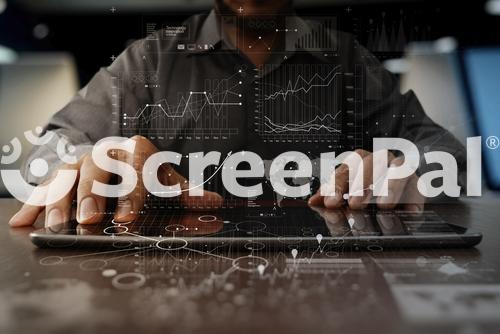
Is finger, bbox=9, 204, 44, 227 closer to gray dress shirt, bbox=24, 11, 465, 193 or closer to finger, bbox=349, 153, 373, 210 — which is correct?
gray dress shirt, bbox=24, 11, 465, 193

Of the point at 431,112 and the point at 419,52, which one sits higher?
the point at 419,52

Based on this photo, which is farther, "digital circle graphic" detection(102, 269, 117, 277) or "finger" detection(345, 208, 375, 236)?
"finger" detection(345, 208, 375, 236)

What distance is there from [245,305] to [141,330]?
12 centimetres

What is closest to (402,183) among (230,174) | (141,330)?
(230,174)

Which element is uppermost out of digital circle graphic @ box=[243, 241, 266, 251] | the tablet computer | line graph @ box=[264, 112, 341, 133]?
line graph @ box=[264, 112, 341, 133]

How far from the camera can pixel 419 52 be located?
2.70ft

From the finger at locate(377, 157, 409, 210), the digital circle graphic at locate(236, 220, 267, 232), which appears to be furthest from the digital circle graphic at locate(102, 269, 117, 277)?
the finger at locate(377, 157, 409, 210)

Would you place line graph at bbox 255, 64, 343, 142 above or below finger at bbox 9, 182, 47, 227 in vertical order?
above

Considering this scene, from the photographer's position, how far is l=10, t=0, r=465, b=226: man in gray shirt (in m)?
0.81

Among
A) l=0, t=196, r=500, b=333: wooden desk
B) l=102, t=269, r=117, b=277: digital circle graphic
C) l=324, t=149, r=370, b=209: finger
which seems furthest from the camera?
l=324, t=149, r=370, b=209: finger

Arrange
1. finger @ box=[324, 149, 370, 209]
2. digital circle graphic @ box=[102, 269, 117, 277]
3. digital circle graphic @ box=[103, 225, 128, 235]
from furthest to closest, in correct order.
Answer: finger @ box=[324, 149, 370, 209]
digital circle graphic @ box=[103, 225, 128, 235]
digital circle graphic @ box=[102, 269, 117, 277]

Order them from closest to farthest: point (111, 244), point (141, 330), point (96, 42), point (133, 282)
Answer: point (141, 330), point (133, 282), point (111, 244), point (96, 42)

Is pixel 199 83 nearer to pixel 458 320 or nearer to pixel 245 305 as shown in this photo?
pixel 245 305

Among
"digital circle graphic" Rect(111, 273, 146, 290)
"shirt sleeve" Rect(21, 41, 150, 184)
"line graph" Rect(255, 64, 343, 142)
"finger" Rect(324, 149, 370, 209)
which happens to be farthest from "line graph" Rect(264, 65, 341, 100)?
"digital circle graphic" Rect(111, 273, 146, 290)
